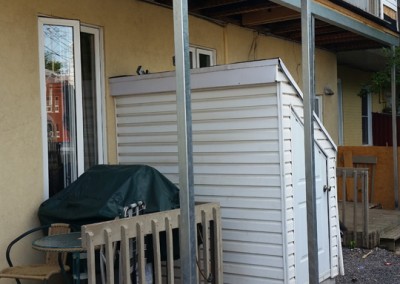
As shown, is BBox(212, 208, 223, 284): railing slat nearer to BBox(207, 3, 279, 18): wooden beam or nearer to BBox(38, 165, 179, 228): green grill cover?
BBox(38, 165, 179, 228): green grill cover

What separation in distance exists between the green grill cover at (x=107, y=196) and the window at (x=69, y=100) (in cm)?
46

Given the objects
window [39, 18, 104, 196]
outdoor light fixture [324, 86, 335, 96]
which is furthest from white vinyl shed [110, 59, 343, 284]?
outdoor light fixture [324, 86, 335, 96]

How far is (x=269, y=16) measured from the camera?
8.28 meters

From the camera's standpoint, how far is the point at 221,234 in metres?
4.96

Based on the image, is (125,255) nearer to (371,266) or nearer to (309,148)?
(309,148)

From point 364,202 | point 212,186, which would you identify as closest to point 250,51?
point 364,202

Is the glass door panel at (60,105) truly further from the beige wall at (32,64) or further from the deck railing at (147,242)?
the deck railing at (147,242)

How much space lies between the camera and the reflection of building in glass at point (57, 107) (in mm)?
5438

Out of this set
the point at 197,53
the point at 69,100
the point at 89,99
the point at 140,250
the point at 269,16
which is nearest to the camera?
the point at 140,250

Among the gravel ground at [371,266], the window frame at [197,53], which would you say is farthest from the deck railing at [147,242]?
the window frame at [197,53]

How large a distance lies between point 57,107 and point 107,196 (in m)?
1.37

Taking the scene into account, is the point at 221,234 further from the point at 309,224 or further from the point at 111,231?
the point at 111,231

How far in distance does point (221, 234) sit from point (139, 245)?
121 centimetres

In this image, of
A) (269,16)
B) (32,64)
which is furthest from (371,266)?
(32,64)
